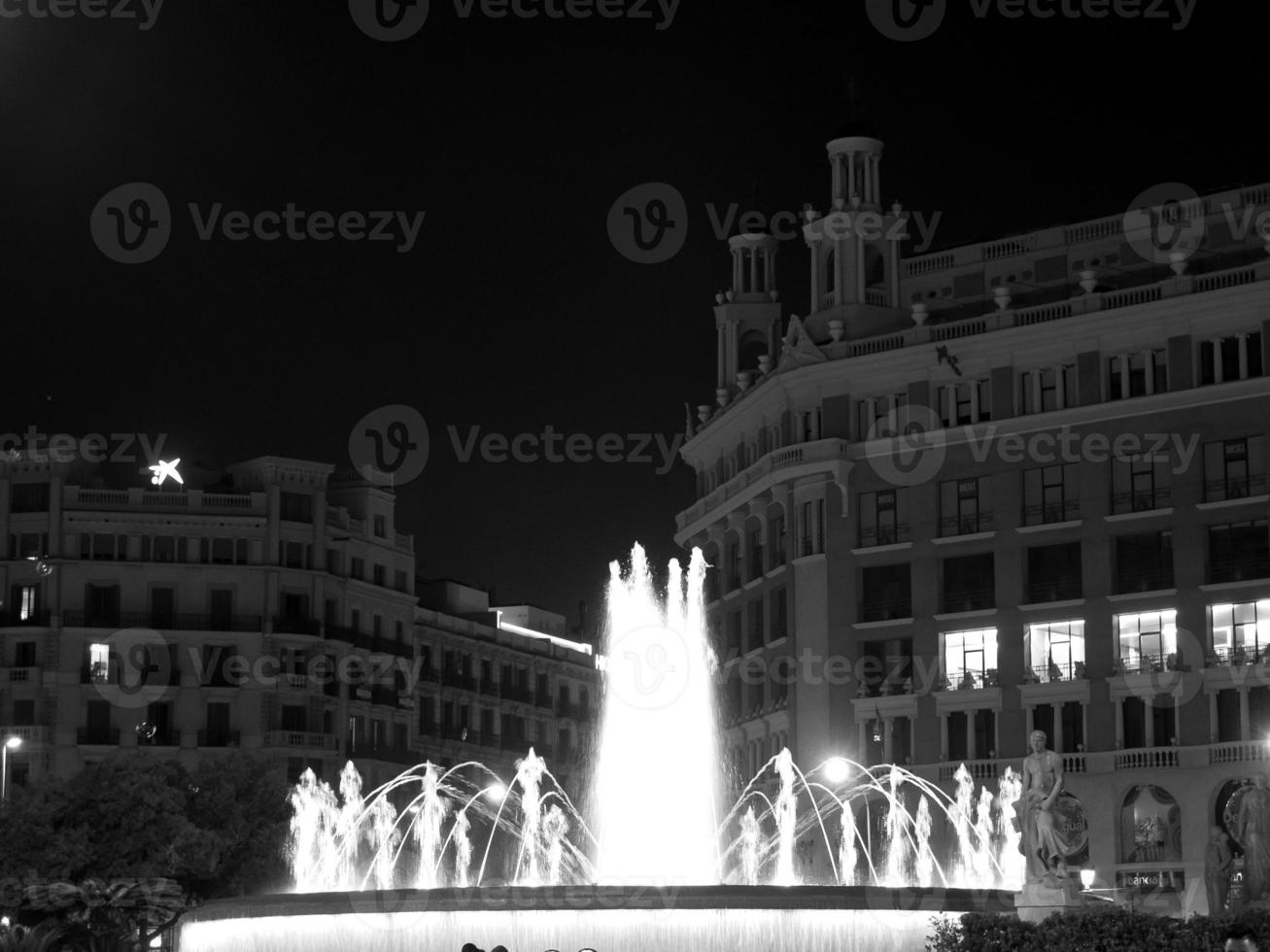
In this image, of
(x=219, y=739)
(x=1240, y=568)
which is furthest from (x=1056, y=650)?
(x=219, y=739)

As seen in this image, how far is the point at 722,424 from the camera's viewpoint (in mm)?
85750

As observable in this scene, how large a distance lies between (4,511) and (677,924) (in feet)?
211

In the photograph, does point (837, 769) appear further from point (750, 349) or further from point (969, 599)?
point (750, 349)

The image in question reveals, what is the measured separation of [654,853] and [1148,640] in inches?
809

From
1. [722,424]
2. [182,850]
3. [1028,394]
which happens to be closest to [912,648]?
[1028,394]

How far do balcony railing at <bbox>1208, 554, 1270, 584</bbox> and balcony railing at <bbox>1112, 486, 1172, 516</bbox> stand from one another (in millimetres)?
2544

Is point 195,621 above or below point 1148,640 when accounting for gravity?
above

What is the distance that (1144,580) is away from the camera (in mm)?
69812

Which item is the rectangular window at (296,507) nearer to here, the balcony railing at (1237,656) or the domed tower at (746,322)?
the domed tower at (746,322)

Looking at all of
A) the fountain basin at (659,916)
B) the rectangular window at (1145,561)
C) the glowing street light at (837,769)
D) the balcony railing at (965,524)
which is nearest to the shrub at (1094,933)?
the fountain basin at (659,916)

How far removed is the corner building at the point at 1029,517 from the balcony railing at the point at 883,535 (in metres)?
0.16

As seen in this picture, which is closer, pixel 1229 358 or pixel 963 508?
pixel 1229 358

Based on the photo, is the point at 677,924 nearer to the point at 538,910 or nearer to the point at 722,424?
the point at 538,910

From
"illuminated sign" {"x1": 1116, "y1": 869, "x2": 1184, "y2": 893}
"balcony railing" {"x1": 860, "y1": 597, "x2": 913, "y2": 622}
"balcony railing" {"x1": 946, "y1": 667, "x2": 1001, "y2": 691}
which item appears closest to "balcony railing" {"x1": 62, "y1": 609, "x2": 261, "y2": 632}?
"balcony railing" {"x1": 860, "y1": 597, "x2": 913, "y2": 622}
